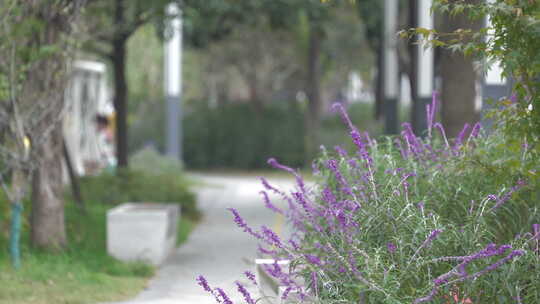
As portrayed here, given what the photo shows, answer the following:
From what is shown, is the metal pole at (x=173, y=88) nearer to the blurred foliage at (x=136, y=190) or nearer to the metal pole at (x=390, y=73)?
the metal pole at (x=390, y=73)

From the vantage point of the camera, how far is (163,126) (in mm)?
36281

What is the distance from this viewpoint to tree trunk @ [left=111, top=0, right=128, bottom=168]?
1856cm

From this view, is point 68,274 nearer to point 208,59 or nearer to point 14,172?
point 14,172

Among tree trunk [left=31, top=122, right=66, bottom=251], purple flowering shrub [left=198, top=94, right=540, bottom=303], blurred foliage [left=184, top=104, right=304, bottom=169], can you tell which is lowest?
blurred foliage [left=184, top=104, right=304, bottom=169]

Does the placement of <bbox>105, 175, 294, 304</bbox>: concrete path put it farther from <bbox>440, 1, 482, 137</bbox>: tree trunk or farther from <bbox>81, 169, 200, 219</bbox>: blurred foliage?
<bbox>440, 1, 482, 137</bbox>: tree trunk

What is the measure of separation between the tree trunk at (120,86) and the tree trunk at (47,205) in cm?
677

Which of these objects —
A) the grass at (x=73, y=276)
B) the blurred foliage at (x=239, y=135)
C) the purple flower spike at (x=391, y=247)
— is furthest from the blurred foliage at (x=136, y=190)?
the blurred foliage at (x=239, y=135)

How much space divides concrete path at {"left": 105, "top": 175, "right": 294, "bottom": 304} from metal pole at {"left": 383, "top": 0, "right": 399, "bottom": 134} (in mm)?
3500

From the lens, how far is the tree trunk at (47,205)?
1152cm

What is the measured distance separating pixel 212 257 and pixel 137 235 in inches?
48.2

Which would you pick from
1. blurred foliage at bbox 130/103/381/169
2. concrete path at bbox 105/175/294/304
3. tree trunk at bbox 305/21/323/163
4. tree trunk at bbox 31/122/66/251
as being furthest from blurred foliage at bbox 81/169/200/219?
blurred foliage at bbox 130/103/381/169

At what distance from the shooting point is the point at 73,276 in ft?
33.3

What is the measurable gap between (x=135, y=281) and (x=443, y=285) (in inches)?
228

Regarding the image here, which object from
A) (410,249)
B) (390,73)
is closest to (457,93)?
(410,249)
